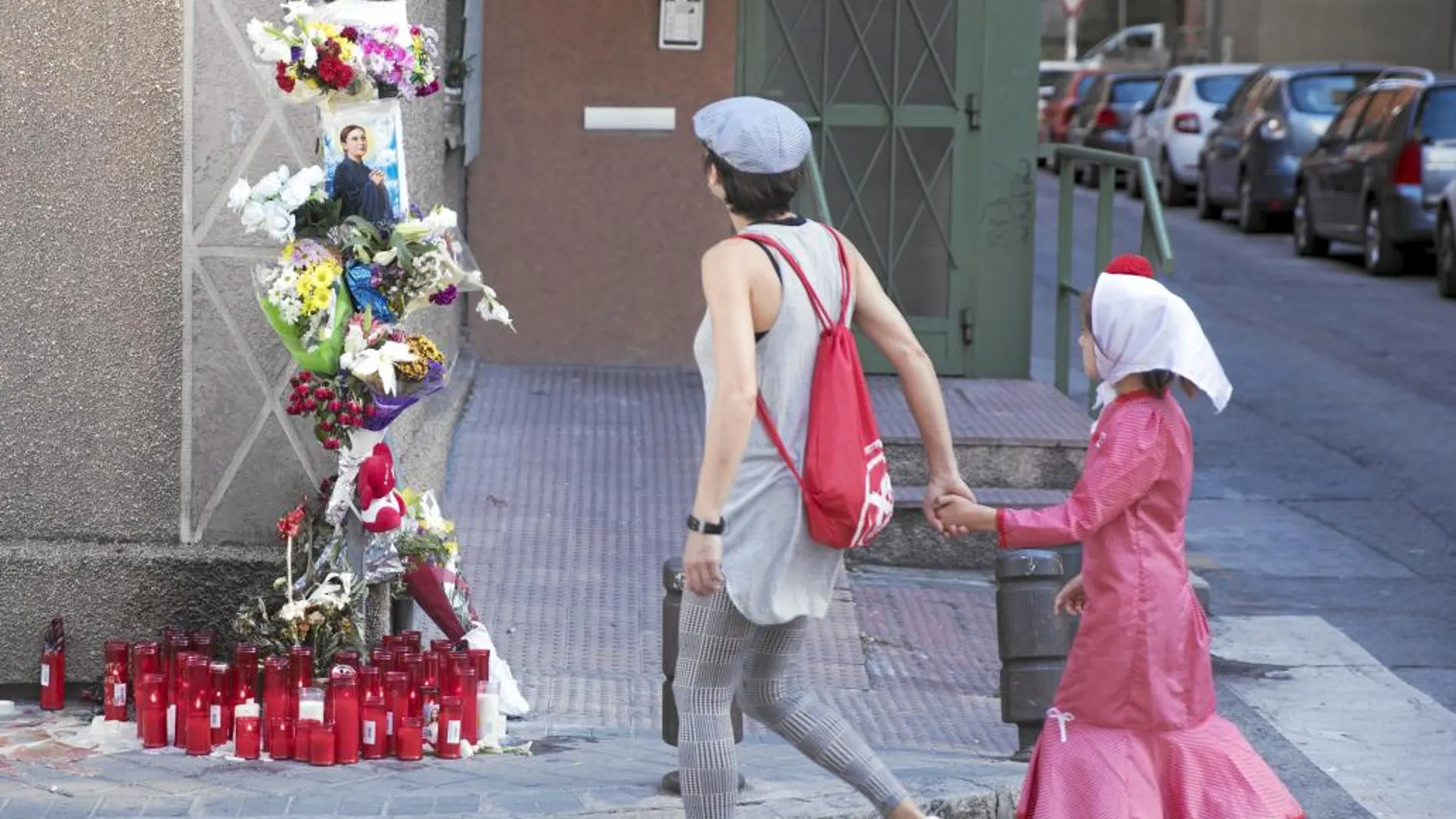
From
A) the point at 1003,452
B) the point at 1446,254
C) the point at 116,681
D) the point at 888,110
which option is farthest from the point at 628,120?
the point at 1446,254

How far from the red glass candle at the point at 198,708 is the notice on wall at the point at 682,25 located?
17.4 feet

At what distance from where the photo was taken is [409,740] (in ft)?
19.4

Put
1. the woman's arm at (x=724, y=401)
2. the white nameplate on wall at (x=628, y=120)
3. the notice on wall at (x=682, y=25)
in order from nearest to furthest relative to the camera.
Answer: the woman's arm at (x=724, y=401), the notice on wall at (x=682, y=25), the white nameplate on wall at (x=628, y=120)

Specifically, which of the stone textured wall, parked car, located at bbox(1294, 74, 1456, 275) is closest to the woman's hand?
the stone textured wall

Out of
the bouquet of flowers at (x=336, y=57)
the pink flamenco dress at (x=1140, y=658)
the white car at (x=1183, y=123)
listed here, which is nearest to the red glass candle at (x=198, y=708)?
the bouquet of flowers at (x=336, y=57)

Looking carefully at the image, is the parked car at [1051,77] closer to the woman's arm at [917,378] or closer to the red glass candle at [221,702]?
the red glass candle at [221,702]

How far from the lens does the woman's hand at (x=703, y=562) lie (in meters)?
4.70

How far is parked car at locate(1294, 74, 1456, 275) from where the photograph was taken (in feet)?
61.5

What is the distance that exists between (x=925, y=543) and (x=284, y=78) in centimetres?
404

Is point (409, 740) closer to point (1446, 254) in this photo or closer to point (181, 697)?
point (181, 697)

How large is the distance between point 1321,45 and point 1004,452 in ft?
102

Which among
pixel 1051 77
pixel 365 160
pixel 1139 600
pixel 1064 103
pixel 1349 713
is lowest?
pixel 1349 713

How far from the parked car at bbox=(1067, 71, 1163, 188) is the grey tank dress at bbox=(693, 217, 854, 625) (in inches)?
1044

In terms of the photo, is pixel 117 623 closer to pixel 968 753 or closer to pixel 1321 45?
pixel 968 753
